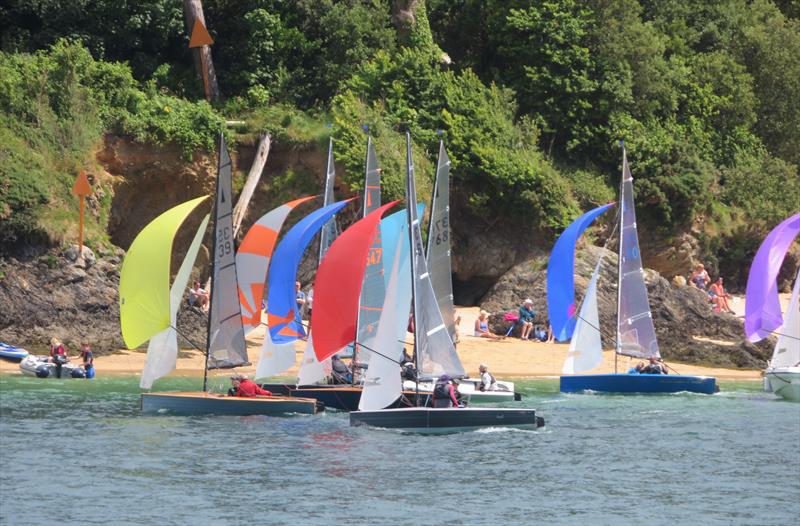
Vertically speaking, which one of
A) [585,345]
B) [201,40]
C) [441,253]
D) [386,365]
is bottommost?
[386,365]

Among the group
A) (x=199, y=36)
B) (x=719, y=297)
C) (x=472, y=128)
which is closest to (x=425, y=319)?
(x=472, y=128)

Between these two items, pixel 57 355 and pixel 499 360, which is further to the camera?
pixel 499 360

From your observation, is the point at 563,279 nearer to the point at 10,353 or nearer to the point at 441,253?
the point at 441,253

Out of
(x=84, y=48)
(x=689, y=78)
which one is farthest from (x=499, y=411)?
(x=689, y=78)

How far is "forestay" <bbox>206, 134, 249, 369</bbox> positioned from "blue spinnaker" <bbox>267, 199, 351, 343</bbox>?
2335mm

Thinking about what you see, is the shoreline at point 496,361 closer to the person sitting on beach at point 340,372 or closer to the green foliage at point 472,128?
the person sitting on beach at point 340,372

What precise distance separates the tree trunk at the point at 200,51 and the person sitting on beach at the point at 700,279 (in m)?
17.6

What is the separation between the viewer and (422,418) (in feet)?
95.1

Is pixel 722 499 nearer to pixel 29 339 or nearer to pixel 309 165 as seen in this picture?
pixel 29 339

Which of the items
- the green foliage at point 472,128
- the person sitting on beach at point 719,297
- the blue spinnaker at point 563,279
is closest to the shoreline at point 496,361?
the blue spinnaker at point 563,279

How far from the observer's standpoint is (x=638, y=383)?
36844 millimetres

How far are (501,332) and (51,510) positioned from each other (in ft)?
77.6

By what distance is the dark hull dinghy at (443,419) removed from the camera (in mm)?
28969

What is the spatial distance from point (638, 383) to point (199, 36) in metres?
19.5
